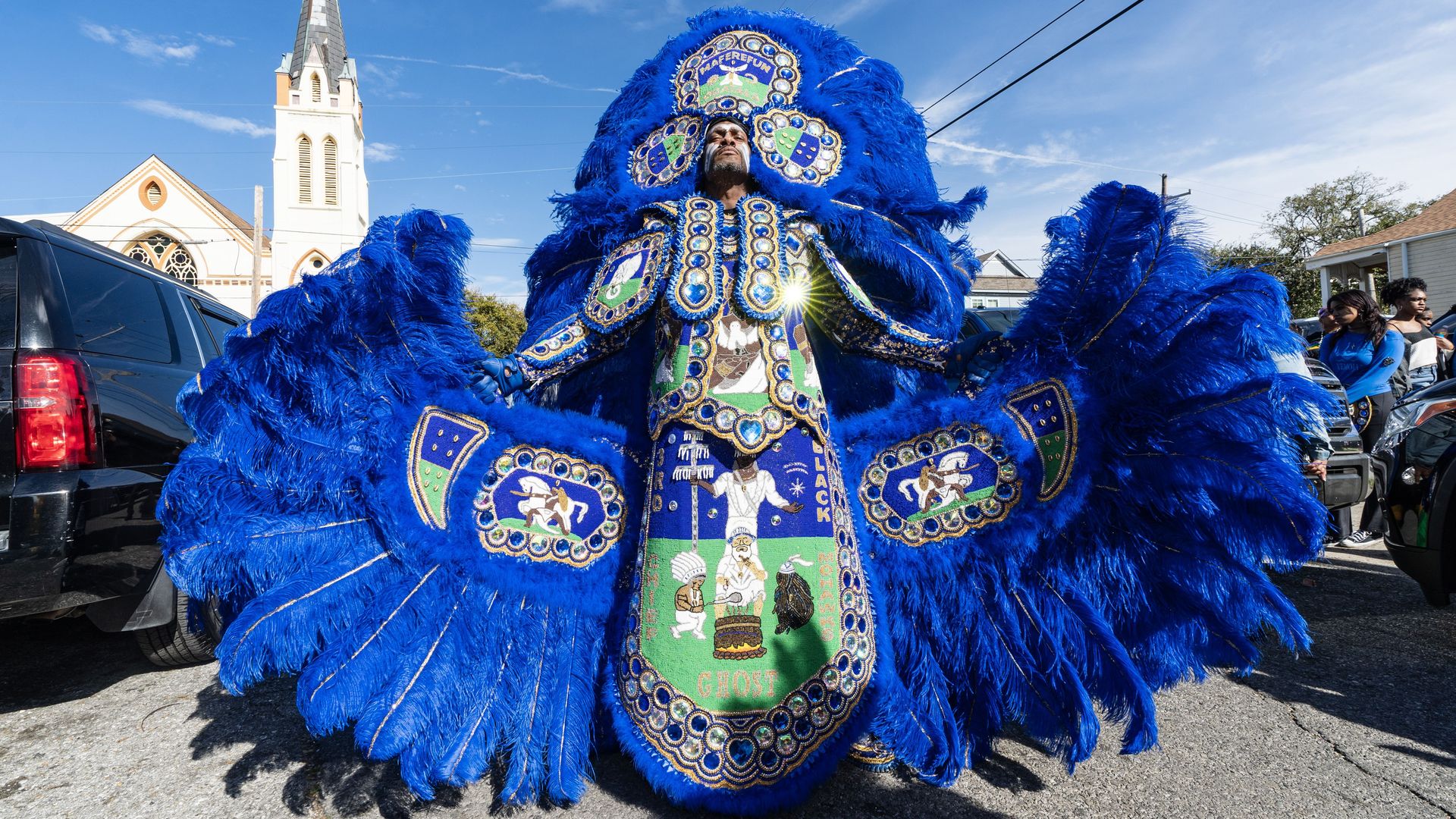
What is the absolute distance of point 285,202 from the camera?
3659cm

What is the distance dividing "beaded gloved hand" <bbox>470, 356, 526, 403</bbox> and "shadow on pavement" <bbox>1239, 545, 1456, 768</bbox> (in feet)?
11.0

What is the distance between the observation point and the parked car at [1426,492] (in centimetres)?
336

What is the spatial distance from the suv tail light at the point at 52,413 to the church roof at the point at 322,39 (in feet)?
149

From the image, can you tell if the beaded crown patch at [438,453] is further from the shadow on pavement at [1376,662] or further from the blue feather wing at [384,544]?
the shadow on pavement at [1376,662]

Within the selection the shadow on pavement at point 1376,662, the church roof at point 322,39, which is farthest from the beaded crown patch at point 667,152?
the church roof at point 322,39

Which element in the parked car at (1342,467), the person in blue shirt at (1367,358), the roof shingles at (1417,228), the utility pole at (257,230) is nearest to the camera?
the parked car at (1342,467)

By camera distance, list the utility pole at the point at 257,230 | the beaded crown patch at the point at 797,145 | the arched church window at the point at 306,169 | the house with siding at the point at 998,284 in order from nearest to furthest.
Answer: the beaded crown patch at the point at 797,145, the house with siding at the point at 998,284, the utility pole at the point at 257,230, the arched church window at the point at 306,169

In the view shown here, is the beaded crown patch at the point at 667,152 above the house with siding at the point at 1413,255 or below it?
below

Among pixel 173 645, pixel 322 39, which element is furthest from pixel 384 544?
pixel 322 39

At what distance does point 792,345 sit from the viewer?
8.21 feet

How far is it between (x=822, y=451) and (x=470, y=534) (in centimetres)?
120

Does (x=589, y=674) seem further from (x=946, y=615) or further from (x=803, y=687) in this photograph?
(x=946, y=615)

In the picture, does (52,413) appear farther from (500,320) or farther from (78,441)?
(500,320)

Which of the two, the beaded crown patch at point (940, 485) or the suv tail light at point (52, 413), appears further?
the suv tail light at point (52, 413)
